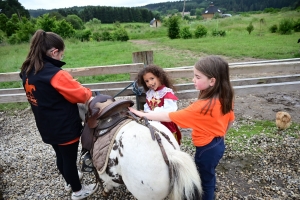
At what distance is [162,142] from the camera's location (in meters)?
1.62

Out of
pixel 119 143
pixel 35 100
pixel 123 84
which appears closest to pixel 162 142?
pixel 119 143

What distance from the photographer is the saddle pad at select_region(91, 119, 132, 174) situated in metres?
1.73

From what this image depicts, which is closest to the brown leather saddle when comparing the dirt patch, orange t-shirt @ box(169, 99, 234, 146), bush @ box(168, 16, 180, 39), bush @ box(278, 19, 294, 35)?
orange t-shirt @ box(169, 99, 234, 146)

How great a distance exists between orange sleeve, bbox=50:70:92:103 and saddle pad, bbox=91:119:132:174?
0.43 m

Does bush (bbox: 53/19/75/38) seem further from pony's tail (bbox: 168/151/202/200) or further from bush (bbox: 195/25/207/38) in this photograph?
pony's tail (bbox: 168/151/202/200)

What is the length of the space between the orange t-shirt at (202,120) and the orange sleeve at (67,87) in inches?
33.0

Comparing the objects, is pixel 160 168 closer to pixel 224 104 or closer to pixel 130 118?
pixel 130 118

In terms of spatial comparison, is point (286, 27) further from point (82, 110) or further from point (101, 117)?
point (101, 117)

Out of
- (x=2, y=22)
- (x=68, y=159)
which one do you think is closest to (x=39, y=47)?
(x=68, y=159)

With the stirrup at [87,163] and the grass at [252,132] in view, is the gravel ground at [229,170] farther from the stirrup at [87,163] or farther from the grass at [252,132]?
the stirrup at [87,163]

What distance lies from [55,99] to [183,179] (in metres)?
1.29

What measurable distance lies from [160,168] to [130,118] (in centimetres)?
57

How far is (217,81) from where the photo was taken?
1.65m

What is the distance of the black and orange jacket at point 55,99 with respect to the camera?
176cm
